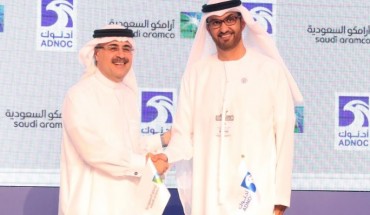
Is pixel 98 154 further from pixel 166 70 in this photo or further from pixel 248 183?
pixel 166 70

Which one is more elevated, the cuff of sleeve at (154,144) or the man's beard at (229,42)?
the man's beard at (229,42)

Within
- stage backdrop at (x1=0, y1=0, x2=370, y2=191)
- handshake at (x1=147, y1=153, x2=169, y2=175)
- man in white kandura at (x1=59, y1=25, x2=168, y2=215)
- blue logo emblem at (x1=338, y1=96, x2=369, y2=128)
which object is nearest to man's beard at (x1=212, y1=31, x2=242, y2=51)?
man in white kandura at (x1=59, y1=25, x2=168, y2=215)

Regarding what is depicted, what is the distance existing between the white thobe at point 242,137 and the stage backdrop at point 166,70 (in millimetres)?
1200

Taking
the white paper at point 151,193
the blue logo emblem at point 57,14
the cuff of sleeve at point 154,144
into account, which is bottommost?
the white paper at point 151,193

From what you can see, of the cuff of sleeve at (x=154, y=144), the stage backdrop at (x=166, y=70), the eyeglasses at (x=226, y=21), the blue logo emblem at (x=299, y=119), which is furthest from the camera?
the blue logo emblem at (x=299, y=119)

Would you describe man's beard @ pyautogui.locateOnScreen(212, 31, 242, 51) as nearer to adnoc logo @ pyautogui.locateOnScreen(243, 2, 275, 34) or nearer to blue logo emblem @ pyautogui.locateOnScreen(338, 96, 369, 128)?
adnoc logo @ pyautogui.locateOnScreen(243, 2, 275, 34)

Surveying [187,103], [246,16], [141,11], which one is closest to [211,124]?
[187,103]

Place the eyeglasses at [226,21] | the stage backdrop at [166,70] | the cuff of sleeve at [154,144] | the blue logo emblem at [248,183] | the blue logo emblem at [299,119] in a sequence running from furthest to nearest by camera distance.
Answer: the blue logo emblem at [299,119], the stage backdrop at [166,70], the cuff of sleeve at [154,144], the eyeglasses at [226,21], the blue logo emblem at [248,183]

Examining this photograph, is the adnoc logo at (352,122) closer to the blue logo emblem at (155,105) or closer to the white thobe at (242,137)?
the blue logo emblem at (155,105)

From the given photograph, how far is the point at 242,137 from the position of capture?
4.90 metres

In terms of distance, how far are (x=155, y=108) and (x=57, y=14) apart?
79 cm

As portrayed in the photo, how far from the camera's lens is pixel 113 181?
507cm

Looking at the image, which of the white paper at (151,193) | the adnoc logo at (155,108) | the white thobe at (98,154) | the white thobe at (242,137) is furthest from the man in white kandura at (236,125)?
the adnoc logo at (155,108)

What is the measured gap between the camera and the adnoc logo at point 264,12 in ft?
20.4
